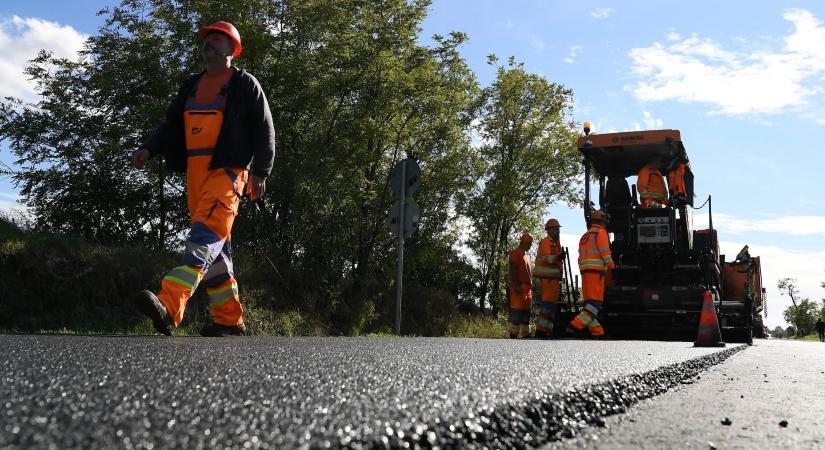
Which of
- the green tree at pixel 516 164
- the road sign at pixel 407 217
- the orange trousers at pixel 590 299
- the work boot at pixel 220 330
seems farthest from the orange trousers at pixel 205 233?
the green tree at pixel 516 164

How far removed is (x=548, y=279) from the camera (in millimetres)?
11258

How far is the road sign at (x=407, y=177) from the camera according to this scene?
9875 mm

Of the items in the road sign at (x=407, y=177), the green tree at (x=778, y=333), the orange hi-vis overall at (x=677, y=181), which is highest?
the orange hi-vis overall at (x=677, y=181)

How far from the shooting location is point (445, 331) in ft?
52.9

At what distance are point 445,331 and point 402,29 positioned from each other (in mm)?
7128

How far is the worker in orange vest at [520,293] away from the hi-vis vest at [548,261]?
572 mm

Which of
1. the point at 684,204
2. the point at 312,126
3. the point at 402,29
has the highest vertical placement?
the point at 402,29

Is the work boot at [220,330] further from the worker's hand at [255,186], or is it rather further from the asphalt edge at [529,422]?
the asphalt edge at [529,422]

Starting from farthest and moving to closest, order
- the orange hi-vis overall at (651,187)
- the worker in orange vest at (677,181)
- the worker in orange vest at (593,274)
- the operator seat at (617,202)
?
the operator seat at (617,202) < the orange hi-vis overall at (651,187) < the worker in orange vest at (677,181) < the worker in orange vest at (593,274)

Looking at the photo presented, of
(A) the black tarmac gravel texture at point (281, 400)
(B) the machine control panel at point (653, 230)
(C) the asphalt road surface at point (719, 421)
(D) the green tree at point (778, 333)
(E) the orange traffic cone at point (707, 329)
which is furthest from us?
(D) the green tree at point (778, 333)

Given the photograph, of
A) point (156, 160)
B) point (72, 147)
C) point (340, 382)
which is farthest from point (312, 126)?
point (340, 382)

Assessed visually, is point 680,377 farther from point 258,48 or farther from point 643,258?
point 258,48

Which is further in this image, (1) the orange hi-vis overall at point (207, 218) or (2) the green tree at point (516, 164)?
(2) the green tree at point (516, 164)

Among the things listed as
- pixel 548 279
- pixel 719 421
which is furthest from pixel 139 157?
pixel 548 279
